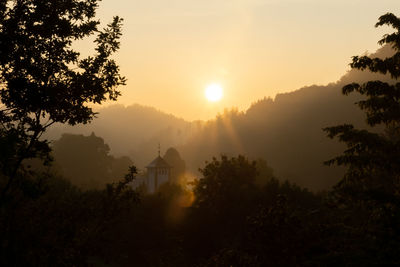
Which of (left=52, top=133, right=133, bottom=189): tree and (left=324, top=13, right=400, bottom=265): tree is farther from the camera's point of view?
(left=52, top=133, right=133, bottom=189): tree

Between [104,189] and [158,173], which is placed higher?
[158,173]

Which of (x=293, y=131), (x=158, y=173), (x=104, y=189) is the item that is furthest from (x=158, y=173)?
(x=104, y=189)

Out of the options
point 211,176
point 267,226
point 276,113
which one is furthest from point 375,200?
point 276,113

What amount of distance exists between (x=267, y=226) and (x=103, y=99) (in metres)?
10.0

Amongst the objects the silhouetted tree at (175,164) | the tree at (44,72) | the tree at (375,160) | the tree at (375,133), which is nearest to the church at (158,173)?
the silhouetted tree at (175,164)

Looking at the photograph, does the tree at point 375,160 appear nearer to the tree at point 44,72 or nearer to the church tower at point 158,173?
the tree at point 44,72

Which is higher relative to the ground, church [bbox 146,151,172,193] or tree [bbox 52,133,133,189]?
tree [bbox 52,133,133,189]

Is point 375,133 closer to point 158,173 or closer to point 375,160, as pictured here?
point 375,160

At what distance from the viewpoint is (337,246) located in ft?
53.2

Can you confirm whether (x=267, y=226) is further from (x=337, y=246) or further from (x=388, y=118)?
(x=388, y=118)

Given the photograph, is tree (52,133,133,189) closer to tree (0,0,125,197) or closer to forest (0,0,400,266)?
forest (0,0,400,266)

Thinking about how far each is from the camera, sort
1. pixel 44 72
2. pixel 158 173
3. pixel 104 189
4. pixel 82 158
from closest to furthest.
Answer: pixel 44 72, pixel 104 189, pixel 158 173, pixel 82 158

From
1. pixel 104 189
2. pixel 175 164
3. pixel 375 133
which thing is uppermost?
pixel 175 164

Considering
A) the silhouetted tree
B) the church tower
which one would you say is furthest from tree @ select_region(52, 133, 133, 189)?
the silhouetted tree
